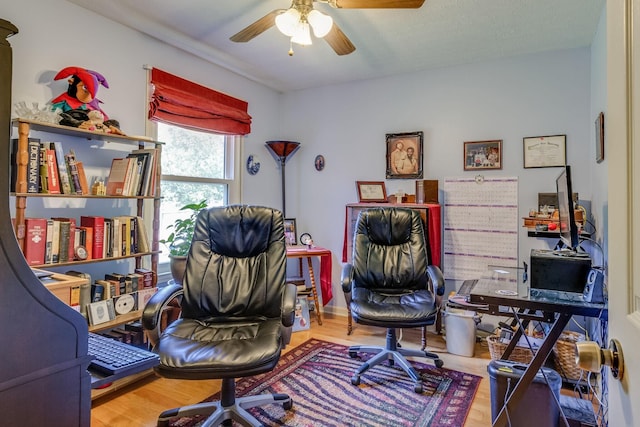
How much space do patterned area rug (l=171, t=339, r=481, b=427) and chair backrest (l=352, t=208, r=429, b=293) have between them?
1.88 feet

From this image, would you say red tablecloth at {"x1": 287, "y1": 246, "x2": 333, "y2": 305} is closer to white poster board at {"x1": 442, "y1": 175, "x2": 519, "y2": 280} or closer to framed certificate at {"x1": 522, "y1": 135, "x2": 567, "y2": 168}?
white poster board at {"x1": 442, "y1": 175, "x2": 519, "y2": 280}

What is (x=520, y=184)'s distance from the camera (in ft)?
9.64

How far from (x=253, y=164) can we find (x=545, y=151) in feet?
8.45

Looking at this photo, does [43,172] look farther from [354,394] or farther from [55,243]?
[354,394]

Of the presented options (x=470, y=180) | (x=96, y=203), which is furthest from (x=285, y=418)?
(x=470, y=180)

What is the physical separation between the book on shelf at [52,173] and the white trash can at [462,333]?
8.86 feet

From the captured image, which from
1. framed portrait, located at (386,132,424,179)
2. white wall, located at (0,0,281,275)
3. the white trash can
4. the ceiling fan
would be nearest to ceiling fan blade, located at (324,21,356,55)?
the ceiling fan

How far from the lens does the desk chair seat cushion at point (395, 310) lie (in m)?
2.16

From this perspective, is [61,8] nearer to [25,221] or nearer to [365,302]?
[25,221]

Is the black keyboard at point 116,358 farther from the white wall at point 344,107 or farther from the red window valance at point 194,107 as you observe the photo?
the red window valance at point 194,107

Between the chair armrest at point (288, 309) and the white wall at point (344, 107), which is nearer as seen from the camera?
the chair armrest at point (288, 309)

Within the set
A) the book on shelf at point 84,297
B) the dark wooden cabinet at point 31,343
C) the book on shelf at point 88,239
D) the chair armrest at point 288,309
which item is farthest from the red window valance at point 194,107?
the dark wooden cabinet at point 31,343

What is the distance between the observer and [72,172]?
206 centimetres

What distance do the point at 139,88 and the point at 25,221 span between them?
122 centimetres
